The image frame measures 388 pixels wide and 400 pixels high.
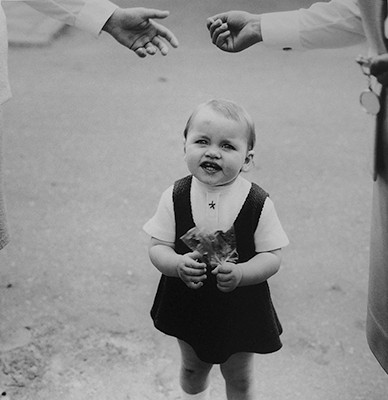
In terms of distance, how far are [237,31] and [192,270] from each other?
1.77ft

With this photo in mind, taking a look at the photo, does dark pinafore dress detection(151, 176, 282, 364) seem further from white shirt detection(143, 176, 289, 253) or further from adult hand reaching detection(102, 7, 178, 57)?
adult hand reaching detection(102, 7, 178, 57)

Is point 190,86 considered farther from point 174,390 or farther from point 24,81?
point 174,390

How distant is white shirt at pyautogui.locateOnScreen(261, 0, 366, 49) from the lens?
59.8 inches

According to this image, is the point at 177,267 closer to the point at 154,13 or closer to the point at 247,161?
the point at 247,161

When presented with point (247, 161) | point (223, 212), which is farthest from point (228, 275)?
point (247, 161)

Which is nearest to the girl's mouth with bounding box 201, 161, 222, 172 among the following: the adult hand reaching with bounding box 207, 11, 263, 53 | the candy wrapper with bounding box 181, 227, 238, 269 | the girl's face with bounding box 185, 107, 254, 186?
the girl's face with bounding box 185, 107, 254, 186

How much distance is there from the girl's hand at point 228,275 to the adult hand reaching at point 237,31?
474mm

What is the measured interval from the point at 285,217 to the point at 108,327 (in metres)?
1.02

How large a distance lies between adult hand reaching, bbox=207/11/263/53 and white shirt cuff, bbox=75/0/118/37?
0.82ft

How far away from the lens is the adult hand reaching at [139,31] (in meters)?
1.63

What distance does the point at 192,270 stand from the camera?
1.43 meters

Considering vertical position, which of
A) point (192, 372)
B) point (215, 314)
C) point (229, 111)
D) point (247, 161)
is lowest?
point (192, 372)

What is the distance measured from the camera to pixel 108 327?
2.44 metres

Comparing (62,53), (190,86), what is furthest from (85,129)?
(62,53)
